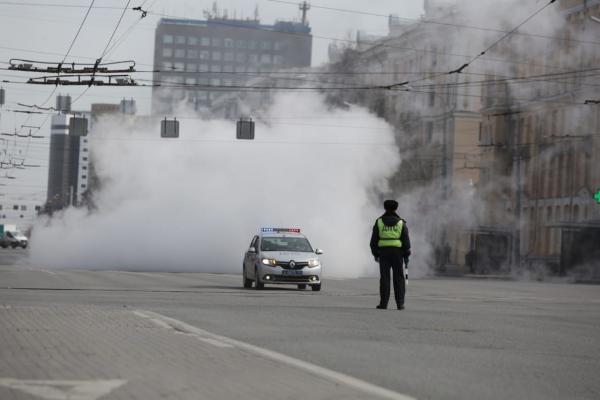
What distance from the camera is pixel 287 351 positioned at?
12289mm

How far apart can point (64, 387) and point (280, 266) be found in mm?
21485

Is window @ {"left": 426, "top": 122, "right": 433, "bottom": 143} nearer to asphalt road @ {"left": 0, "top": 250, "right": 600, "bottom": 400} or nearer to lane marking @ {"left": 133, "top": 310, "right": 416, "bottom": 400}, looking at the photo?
asphalt road @ {"left": 0, "top": 250, "right": 600, "bottom": 400}

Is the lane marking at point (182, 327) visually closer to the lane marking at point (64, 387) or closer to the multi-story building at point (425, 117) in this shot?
the lane marking at point (64, 387)

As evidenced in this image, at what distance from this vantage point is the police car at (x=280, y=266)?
99.1 feet

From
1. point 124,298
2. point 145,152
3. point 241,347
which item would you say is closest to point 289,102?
point 145,152

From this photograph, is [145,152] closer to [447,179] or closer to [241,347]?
[447,179]

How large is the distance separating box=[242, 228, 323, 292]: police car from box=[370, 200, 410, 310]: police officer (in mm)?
8950

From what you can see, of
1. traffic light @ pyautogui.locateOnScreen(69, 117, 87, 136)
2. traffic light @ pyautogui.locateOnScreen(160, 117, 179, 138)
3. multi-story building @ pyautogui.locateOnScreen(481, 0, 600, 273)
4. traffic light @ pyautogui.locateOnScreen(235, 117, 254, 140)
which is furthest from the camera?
multi-story building @ pyautogui.locateOnScreen(481, 0, 600, 273)

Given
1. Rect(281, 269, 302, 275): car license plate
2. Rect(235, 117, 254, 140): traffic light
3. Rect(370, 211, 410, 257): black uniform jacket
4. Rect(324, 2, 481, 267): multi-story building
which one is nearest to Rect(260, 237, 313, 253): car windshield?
Rect(281, 269, 302, 275): car license plate

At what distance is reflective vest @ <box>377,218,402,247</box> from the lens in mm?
21156

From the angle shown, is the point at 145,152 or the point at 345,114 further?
the point at 145,152

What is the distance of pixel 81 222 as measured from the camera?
2559 inches

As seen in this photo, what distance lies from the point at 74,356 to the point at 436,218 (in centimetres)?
6044

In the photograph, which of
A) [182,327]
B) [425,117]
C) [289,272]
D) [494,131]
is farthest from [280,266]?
[425,117]
